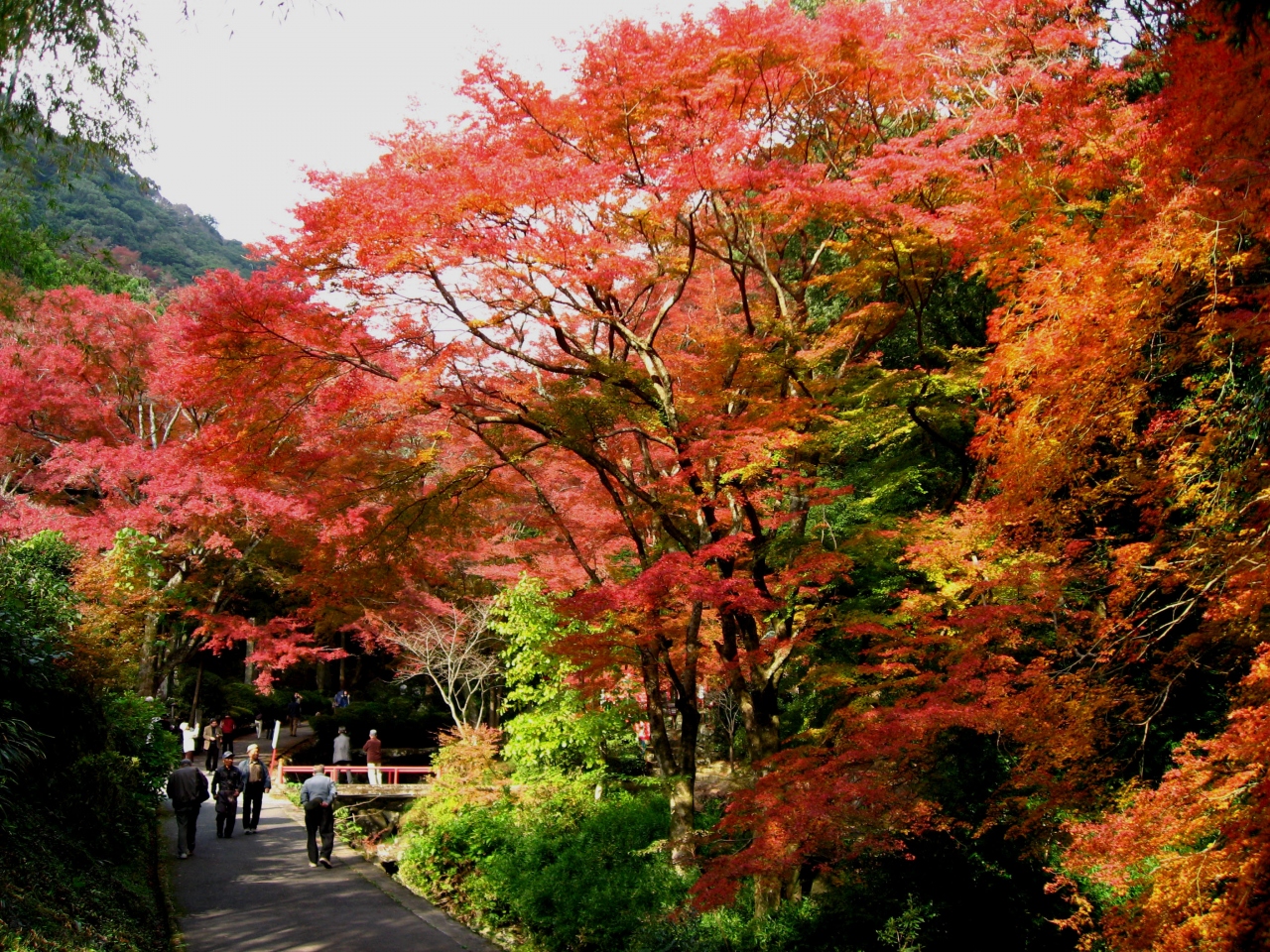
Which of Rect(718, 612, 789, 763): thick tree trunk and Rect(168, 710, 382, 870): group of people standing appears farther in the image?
Rect(168, 710, 382, 870): group of people standing

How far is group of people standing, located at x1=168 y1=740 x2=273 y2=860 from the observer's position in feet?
30.7

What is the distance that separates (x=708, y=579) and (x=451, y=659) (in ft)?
27.7

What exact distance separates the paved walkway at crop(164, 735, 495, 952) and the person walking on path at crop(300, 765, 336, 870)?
0.56 ft

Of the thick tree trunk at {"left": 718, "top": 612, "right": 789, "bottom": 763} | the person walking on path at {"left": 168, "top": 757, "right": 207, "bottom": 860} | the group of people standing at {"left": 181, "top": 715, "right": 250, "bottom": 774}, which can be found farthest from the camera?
the group of people standing at {"left": 181, "top": 715, "right": 250, "bottom": 774}

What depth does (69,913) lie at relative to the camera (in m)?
5.03

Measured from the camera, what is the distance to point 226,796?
10.3 m

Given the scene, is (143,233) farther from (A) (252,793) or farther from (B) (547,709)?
(B) (547,709)

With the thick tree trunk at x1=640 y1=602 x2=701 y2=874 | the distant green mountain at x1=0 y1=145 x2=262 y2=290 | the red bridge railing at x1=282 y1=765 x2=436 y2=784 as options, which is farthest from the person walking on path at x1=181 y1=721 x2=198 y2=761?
the distant green mountain at x1=0 y1=145 x2=262 y2=290

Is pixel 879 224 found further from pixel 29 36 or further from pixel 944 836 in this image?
pixel 29 36

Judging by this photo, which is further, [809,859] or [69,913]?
[809,859]

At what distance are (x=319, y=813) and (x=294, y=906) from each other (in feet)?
5.83

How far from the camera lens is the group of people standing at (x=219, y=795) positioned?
9344 millimetres

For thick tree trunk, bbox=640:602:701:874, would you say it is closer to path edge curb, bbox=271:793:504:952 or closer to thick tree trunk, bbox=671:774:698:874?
thick tree trunk, bbox=671:774:698:874

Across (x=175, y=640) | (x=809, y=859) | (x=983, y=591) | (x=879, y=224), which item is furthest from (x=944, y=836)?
(x=175, y=640)
